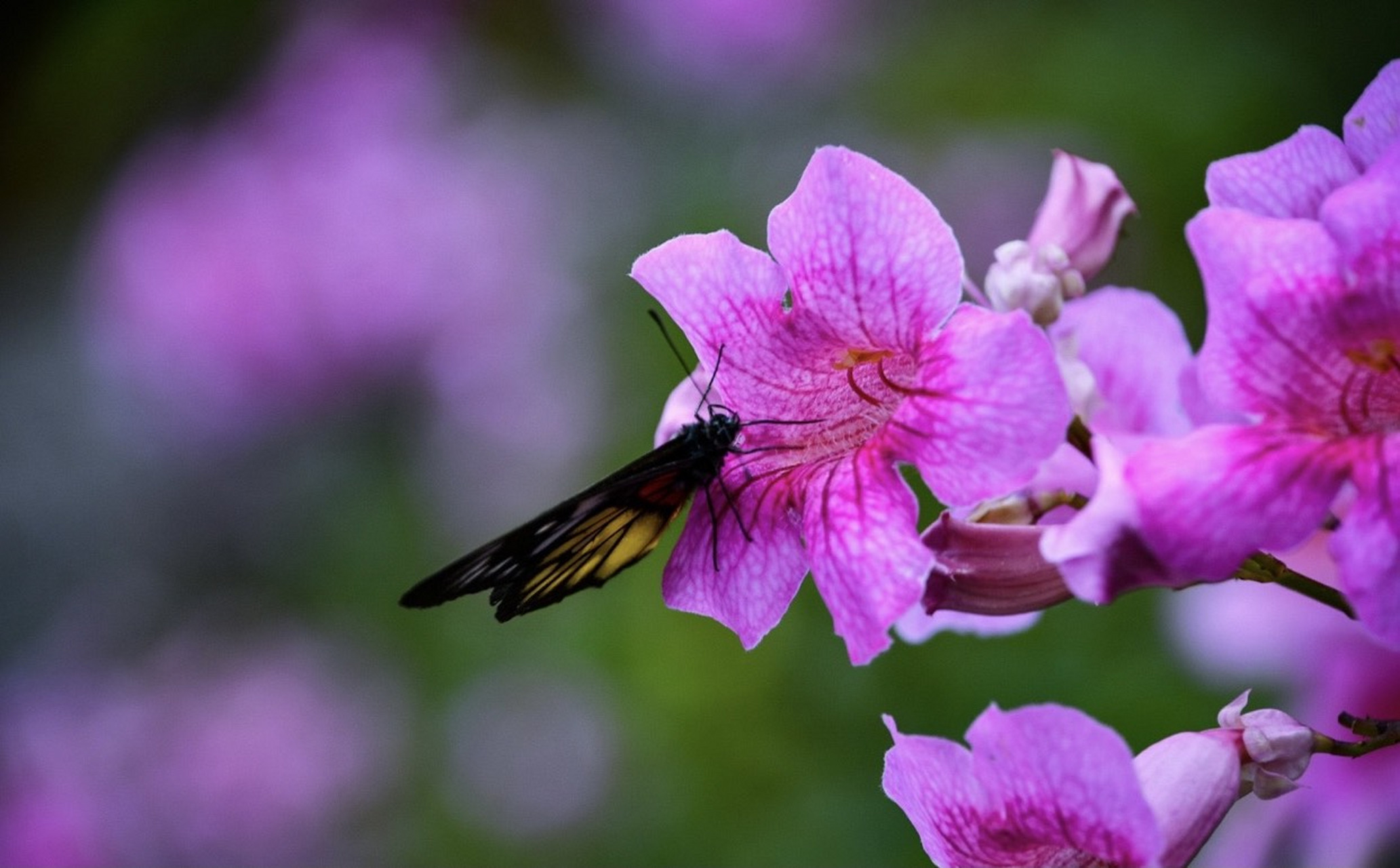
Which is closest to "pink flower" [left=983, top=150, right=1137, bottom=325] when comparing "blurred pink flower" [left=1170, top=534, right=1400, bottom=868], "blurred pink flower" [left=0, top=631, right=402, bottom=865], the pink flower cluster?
the pink flower cluster

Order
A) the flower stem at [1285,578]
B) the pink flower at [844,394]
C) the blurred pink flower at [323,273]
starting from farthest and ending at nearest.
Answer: the blurred pink flower at [323,273]
the flower stem at [1285,578]
the pink flower at [844,394]

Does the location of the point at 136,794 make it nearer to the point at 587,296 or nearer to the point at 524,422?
the point at 524,422

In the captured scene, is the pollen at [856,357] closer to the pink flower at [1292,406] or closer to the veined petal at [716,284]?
the veined petal at [716,284]

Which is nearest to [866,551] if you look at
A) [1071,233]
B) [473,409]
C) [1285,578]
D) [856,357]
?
[856,357]

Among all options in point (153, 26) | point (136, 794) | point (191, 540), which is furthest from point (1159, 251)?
point (153, 26)

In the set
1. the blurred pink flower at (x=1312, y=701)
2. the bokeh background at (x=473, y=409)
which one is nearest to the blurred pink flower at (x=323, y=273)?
the bokeh background at (x=473, y=409)

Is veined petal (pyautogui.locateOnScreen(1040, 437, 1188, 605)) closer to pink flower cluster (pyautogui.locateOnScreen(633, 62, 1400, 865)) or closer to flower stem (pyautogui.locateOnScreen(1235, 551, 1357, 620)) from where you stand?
pink flower cluster (pyautogui.locateOnScreen(633, 62, 1400, 865))

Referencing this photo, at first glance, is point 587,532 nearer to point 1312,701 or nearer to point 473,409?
point 1312,701
